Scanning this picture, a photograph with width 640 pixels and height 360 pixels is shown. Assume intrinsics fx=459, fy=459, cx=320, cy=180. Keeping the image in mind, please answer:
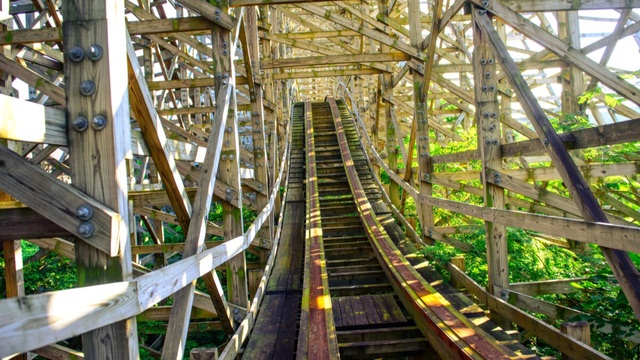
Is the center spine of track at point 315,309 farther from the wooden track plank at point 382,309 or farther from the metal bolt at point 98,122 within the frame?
the metal bolt at point 98,122

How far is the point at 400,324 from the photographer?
182 inches

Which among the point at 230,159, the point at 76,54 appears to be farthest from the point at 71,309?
the point at 230,159

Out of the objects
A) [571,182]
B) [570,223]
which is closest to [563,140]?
[571,182]

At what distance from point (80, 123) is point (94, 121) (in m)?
0.05

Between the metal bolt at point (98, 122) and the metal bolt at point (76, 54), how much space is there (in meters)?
0.23

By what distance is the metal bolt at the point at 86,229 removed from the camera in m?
1.69

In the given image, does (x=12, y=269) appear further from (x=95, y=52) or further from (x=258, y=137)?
(x=95, y=52)

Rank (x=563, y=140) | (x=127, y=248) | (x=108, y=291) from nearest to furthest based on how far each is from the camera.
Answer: (x=108, y=291) < (x=127, y=248) < (x=563, y=140)

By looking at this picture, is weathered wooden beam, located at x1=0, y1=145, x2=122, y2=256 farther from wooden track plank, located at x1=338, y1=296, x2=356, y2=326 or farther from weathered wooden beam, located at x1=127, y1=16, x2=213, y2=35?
wooden track plank, located at x1=338, y1=296, x2=356, y2=326

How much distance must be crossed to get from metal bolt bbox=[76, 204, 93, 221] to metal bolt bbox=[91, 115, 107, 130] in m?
0.31

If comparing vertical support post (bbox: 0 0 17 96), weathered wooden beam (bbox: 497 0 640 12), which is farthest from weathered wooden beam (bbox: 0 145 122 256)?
vertical support post (bbox: 0 0 17 96)

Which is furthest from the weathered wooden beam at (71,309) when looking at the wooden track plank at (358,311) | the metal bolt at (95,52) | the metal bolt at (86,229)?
the wooden track plank at (358,311)

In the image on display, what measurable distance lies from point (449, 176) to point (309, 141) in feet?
25.1

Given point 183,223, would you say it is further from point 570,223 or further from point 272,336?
point 570,223
